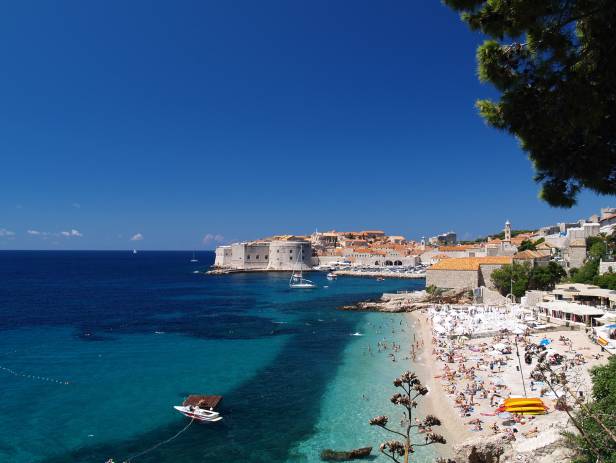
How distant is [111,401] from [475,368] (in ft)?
41.8

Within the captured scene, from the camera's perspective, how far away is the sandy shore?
10.4m

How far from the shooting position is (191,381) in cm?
1563

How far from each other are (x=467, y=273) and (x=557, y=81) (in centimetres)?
3112

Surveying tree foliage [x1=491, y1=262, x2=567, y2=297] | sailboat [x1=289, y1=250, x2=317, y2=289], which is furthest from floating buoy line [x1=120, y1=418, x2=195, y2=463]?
sailboat [x1=289, y1=250, x2=317, y2=289]

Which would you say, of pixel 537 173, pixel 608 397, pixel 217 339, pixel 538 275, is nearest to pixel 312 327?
pixel 217 339

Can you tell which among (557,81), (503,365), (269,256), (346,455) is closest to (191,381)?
(346,455)

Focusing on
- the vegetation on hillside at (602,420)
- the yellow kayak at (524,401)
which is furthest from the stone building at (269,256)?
the vegetation on hillside at (602,420)

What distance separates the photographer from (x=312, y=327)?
2588 cm

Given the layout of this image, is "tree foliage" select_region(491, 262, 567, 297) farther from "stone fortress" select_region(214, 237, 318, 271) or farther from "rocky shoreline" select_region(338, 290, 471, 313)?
"stone fortress" select_region(214, 237, 318, 271)

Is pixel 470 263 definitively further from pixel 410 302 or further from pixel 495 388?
pixel 495 388

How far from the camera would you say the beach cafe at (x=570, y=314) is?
61.8ft

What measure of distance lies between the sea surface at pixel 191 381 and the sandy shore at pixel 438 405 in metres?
0.65

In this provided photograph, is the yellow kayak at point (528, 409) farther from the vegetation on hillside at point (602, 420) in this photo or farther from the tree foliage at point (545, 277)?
the tree foliage at point (545, 277)

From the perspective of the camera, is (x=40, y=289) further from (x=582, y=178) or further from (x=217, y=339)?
(x=582, y=178)
